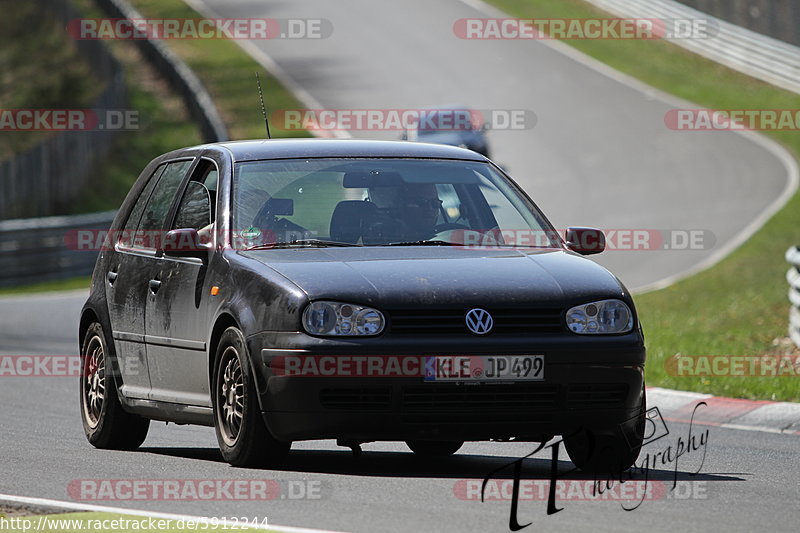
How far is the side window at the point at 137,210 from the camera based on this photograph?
10000 millimetres

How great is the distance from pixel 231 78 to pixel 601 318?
4389cm

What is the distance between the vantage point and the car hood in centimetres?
778

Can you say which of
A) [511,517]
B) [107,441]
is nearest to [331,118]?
[107,441]

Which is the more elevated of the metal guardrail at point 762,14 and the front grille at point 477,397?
the metal guardrail at point 762,14

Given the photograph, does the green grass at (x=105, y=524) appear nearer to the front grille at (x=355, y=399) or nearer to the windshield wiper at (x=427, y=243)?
the front grille at (x=355, y=399)

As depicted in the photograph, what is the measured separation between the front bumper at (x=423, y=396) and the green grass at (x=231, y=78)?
33850 mm

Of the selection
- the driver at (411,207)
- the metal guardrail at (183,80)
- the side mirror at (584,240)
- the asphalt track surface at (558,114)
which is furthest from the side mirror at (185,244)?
the metal guardrail at (183,80)

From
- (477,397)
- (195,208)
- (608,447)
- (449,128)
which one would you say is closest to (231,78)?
(449,128)

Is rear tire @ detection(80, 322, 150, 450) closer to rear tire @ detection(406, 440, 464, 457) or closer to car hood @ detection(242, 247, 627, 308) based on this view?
rear tire @ detection(406, 440, 464, 457)

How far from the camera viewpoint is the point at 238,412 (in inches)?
320

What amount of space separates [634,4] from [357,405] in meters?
47.7

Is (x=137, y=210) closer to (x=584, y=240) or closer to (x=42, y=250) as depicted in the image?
(x=584, y=240)

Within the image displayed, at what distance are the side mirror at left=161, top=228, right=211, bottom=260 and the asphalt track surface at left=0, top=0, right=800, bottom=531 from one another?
107 centimetres

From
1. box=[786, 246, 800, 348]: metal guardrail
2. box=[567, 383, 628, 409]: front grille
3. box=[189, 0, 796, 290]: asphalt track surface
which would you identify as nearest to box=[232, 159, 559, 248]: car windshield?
box=[567, 383, 628, 409]: front grille
